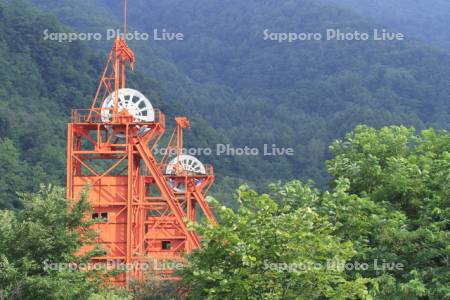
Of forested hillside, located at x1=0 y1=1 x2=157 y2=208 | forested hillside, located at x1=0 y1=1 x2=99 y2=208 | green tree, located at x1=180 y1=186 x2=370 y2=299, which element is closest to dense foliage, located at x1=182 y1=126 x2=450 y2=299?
green tree, located at x1=180 y1=186 x2=370 y2=299

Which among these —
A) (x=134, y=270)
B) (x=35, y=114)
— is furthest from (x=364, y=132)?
(x=35, y=114)

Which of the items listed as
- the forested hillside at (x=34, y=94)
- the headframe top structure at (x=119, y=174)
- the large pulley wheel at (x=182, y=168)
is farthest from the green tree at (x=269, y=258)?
the forested hillside at (x=34, y=94)

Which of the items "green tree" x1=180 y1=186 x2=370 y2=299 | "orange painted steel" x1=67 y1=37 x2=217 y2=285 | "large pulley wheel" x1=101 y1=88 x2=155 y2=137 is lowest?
"green tree" x1=180 y1=186 x2=370 y2=299

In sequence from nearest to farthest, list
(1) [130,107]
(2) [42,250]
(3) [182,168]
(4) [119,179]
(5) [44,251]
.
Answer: (2) [42,250] → (5) [44,251] → (4) [119,179] → (1) [130,107] → (3) [182,168]

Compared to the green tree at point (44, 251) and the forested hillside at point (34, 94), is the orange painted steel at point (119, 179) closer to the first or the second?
the green tree at point (44, 251)

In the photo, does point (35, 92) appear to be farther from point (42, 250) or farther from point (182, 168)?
point (42, 250)

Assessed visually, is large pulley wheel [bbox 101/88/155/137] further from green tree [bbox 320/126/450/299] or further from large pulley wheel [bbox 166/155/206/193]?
large pulley wheel [bbox 166/155/206/193]

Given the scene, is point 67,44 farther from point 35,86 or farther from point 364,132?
point 364,132

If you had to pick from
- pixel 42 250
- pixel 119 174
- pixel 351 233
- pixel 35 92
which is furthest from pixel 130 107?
pixel 35 92
